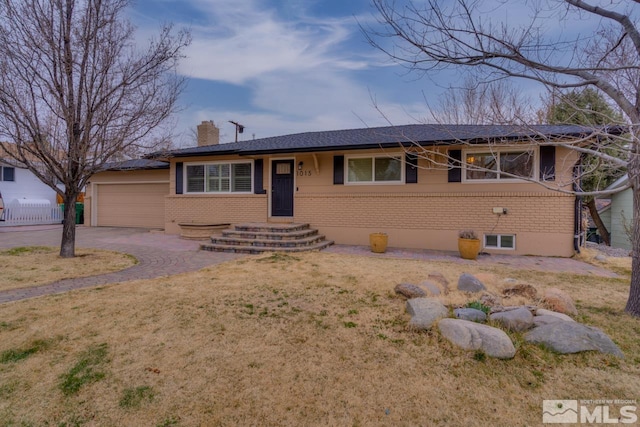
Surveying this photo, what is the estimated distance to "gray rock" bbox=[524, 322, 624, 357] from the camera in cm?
277

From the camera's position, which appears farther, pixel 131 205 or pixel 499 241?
pixel 131 205

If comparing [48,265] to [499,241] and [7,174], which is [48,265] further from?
[7,174]

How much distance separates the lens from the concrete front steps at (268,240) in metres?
8.33

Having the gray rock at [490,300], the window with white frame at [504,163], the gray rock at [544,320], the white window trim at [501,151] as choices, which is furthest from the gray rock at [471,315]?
the window with white frame at [504,163]

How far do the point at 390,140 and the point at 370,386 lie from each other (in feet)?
23.7

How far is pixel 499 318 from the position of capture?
10.7ft

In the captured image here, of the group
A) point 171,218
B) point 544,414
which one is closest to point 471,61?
point 544,414

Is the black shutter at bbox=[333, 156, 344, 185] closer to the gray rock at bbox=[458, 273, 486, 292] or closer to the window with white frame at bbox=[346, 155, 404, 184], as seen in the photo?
the window with white frame at bbox=[346, 155, 404, 184]

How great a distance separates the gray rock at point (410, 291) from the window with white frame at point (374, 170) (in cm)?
543

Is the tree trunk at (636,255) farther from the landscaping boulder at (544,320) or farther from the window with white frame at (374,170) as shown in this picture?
the window with white frame at (374,170)

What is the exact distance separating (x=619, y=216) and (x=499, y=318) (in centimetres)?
1645

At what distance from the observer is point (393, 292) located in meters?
4.49

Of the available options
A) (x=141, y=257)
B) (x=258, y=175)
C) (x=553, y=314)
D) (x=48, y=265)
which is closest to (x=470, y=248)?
(x=553, y=314)

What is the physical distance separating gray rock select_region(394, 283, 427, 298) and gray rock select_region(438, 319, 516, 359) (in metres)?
1.01
